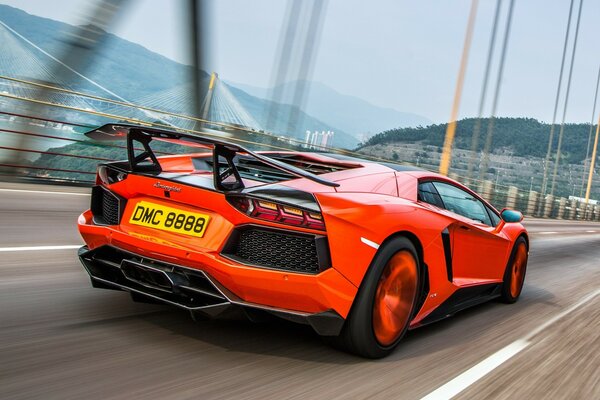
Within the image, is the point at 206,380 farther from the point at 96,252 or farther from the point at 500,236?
the point at 500,236

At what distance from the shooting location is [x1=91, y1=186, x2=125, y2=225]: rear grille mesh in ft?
10.9

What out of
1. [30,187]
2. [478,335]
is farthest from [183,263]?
[30,187]

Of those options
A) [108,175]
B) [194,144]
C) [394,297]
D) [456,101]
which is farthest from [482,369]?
[456,101]

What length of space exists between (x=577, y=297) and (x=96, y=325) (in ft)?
17.9

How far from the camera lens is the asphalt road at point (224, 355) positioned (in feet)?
8.61

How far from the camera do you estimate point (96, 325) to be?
329 cm

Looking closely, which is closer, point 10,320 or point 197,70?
point 10,320

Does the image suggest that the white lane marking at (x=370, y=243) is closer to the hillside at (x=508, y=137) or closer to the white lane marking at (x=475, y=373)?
the white lane marking at (x=475, y=373)

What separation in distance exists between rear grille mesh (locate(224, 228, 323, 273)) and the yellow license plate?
0.20 meters

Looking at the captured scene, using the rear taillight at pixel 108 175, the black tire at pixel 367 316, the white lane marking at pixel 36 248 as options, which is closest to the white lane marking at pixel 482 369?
the black tire at pixel 367 316

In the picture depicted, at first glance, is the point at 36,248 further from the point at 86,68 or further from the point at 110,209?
the point at 86,68

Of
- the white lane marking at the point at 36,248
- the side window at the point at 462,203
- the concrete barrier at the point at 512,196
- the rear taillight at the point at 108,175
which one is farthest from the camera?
the concrete barrier at the point at 512,196

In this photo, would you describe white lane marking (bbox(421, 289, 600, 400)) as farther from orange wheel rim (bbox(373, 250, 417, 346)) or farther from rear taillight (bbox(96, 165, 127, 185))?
rear taillight (bbox(96, 165, 127, 185))

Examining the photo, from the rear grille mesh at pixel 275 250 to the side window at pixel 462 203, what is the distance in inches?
64.6
